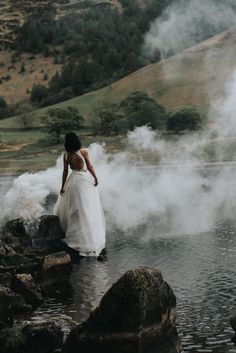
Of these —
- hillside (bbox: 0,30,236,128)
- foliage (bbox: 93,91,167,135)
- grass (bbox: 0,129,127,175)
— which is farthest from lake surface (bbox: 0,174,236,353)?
hillside (bbox: 0,30,236,128)

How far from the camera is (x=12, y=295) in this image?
19.8m

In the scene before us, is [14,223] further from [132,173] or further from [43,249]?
[132,173]

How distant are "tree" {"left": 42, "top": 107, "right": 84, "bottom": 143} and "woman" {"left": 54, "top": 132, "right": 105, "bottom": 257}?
117 meters

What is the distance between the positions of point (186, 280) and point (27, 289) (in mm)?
5524

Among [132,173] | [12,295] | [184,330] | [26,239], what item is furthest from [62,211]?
[132,173]

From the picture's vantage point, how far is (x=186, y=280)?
909 inches

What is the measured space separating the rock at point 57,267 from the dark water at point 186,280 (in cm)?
35

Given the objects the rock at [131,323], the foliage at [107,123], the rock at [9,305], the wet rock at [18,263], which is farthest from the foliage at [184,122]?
the rock at [131,323]

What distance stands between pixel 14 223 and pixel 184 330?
1616 cm

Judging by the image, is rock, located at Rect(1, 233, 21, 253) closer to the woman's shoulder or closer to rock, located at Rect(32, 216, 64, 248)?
rock, located at Rect(32, 216, 64, 248)

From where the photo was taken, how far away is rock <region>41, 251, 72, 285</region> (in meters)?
23.9

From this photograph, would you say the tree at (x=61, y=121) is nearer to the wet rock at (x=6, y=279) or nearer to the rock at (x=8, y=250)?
the rock at (x=8, y=250)

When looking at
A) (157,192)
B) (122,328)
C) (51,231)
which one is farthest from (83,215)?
(157,192)

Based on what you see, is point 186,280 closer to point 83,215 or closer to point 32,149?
point 83,215
